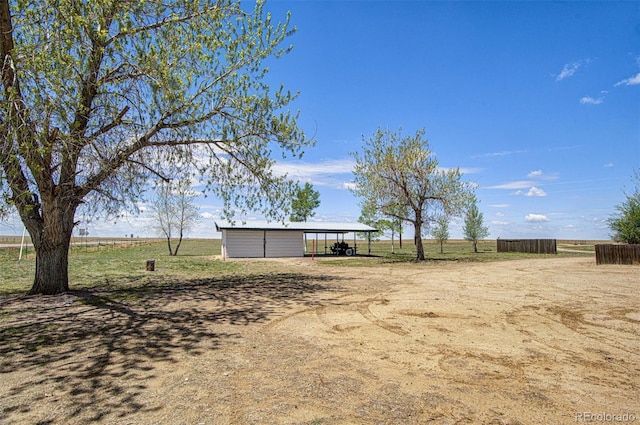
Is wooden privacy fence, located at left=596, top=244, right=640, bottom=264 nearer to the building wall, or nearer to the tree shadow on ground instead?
the tree shadow on ground

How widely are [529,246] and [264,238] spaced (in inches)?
1196

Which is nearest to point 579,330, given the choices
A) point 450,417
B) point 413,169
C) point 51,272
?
point 450,417

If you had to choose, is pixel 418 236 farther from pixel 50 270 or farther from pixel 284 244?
pixel 50 270

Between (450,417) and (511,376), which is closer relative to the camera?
(450,417)

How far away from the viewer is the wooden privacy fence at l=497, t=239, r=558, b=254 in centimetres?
3909

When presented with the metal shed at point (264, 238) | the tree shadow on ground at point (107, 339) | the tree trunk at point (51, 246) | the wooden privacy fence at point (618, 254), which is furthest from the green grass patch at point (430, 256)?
the tree trunk at point (51, 246)

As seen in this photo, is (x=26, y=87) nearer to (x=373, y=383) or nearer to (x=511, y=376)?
(x=373, y=383)

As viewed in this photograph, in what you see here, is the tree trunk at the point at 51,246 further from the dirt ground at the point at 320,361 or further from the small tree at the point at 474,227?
the small tree at the point at 474,227

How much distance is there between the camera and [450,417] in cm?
340

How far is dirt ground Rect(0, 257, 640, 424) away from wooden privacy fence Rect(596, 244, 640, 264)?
13.6 meters

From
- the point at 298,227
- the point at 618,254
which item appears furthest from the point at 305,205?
the point at 618,254

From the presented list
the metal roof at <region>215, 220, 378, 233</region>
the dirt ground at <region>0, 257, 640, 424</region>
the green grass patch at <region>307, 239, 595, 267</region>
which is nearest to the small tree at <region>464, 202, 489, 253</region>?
the green grass patch at <region>307, 239, 595, 267</region>

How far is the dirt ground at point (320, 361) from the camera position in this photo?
354cm

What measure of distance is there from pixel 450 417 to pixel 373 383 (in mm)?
1007
